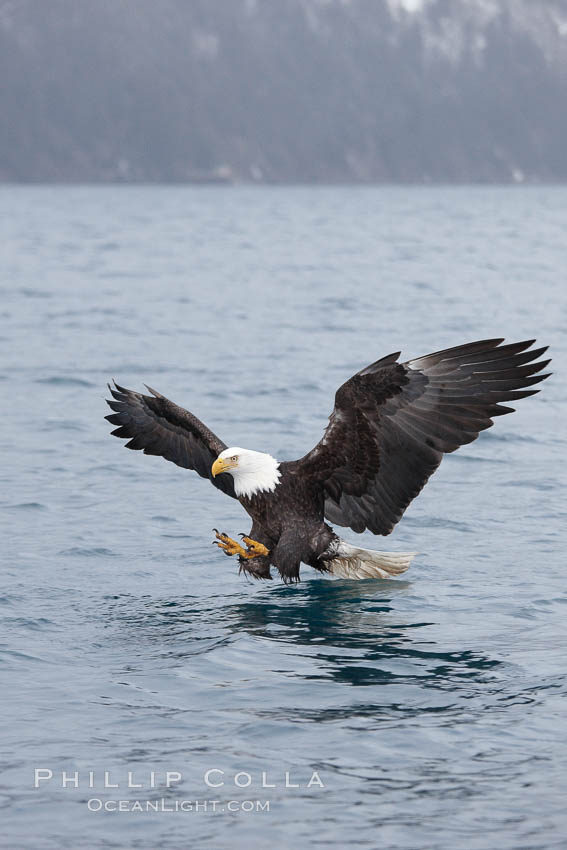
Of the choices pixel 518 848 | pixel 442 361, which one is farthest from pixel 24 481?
pixel 518 848

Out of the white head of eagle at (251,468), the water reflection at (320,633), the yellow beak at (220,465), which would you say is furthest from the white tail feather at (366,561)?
the yellow beak at (220,465)

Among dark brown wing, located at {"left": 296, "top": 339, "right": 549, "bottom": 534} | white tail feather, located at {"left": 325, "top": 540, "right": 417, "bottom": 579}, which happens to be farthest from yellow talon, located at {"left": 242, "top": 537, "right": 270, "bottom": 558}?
dark brown wing, located at {"left": 296, "top": 339, "right": 549, "bottom": 534}

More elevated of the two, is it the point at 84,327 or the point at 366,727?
the point at 84,327

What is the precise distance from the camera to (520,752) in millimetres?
6219

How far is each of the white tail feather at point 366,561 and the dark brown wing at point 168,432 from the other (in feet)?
2.94

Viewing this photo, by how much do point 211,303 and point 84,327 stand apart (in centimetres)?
460

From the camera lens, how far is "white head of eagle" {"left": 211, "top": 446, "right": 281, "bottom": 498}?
28.1 ft

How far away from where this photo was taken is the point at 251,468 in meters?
8.61

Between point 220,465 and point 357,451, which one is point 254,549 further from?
point 357,451

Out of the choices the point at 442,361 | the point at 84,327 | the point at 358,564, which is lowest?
the point at 358,564

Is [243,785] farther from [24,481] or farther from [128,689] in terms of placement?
[24,481]

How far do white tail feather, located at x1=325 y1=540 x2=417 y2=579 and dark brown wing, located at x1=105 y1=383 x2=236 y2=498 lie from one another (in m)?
0.90

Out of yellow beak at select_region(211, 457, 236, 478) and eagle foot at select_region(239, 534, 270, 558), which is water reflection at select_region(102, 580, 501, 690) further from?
yellow beak at select_region(211, 457, 236, 478)

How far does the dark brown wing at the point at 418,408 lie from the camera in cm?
789
